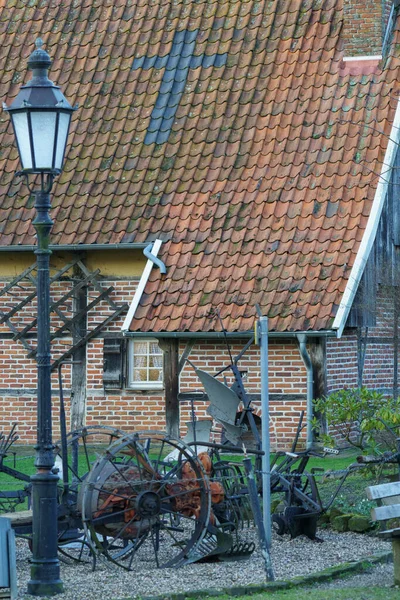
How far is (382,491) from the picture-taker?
29.1 ft

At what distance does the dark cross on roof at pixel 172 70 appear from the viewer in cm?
1772

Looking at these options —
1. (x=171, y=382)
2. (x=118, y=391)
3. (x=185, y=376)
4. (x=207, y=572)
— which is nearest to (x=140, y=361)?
(x=118, y=391)

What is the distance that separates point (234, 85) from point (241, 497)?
908cm

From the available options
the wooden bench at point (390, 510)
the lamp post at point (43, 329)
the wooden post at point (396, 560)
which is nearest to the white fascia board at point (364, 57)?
the wooden bench at point (390, 510)

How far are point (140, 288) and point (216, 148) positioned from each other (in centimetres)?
235

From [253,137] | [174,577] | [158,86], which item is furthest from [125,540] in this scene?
[158,86]

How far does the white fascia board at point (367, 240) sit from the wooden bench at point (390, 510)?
5.94 meters

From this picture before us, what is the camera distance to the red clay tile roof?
15.9 meters

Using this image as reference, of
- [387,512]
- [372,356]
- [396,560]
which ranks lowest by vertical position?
[396,560]

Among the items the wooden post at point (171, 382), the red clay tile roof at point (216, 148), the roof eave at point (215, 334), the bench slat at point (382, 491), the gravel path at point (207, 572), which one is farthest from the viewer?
the wooden post at point (171, 382)

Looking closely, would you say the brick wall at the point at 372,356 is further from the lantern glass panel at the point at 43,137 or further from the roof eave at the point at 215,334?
the lantern glass panel at the point at 43,137

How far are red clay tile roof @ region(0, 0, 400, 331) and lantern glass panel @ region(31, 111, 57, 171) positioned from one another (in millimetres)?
7181

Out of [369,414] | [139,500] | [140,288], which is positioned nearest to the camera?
[139,500]

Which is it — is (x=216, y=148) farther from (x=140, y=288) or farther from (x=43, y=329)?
(x=43, y=329)
